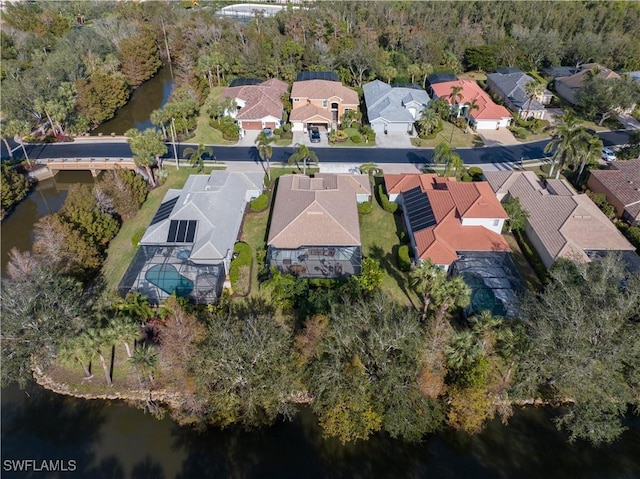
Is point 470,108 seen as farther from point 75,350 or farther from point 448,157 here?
point 75,350

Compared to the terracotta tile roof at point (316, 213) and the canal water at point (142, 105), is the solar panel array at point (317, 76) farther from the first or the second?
the terracotta tile roof at point (316, 213)

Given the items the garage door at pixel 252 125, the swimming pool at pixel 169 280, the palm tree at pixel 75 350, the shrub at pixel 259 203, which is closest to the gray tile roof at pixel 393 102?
the garage door at pixel 252 125

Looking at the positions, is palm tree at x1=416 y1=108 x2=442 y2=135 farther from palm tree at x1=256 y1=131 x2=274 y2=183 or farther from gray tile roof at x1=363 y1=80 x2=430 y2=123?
palm tree at x1=256 y1=131 x2=274 y2=183

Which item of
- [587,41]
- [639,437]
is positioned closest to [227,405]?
[639,437]

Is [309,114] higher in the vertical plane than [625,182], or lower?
lower

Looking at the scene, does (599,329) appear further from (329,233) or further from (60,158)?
(60,158)

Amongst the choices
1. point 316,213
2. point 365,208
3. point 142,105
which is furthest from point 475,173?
point 142,105

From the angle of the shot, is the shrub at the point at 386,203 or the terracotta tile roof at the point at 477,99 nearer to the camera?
the shrub at the point at 386,203
